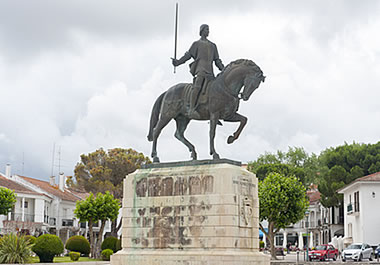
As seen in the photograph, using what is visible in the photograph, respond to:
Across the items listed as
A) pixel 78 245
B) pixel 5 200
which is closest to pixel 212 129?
pixel 78 245

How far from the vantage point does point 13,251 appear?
1145 inches

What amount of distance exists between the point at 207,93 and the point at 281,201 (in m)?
29.2

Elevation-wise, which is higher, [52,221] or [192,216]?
[192,216]

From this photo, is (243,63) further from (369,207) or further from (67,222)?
(67,222)

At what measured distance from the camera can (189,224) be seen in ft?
49.5

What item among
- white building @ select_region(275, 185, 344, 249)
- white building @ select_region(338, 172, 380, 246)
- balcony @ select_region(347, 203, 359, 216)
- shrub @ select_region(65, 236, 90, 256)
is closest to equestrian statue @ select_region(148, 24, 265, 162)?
shrub @ select_region(65, 236, 90, 256)

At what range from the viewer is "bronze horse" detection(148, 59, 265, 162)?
15.8 metres

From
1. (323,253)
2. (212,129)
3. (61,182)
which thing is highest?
(61,182)

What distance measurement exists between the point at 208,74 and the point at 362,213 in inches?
1544

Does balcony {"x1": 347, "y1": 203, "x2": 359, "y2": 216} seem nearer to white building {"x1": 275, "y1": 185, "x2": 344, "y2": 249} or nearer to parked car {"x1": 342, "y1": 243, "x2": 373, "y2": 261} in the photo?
white building {"x1": 275, "y1": 185, "x2": 344, "y2": 249}

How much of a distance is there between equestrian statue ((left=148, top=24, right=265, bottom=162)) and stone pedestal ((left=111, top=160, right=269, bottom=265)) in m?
1.01

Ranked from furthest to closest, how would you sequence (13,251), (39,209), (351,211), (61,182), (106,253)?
(61,182), (39,209), (351,211), (106,253), (13,251)

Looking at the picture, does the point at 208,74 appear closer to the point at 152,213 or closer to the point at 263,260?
the point at 152,213

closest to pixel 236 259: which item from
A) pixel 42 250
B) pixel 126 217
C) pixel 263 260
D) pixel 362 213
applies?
pixel 263 260
